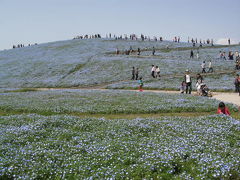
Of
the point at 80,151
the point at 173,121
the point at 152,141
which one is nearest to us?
the point at 80,151

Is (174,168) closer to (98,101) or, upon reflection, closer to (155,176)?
(155,176)

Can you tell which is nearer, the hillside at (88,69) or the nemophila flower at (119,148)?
the nemophila flower at (119,148)

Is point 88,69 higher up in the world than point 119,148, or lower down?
higher up

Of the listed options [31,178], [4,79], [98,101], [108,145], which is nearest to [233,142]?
[108,145]

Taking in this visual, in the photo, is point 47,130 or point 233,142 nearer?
point 233,142

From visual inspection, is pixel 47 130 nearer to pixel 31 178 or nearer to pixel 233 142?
pixel 31 178

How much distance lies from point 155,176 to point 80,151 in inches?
148

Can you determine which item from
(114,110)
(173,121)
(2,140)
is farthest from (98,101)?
(2,140)

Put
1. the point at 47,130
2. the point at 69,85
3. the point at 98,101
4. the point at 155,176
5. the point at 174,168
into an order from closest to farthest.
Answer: the point at 155,176 → the point at 174,168 → the point at 47,130 → the point at 98,101 → the point at 69,85

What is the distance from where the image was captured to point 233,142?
457 inches

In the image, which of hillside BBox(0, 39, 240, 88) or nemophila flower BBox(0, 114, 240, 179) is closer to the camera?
nemophila flower BBox(0, 114, 240, 179)

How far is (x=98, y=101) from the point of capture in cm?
2597

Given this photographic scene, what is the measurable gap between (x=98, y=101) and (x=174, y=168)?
56.7 feet

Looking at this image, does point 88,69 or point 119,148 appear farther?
point 88,69
